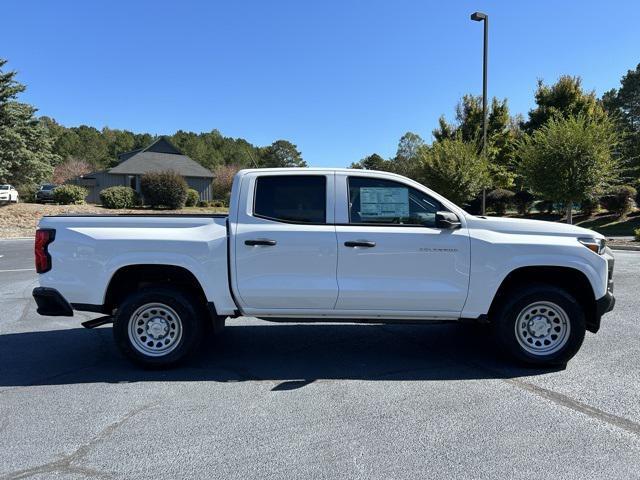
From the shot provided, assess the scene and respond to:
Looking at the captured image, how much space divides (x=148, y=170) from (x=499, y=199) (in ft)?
102

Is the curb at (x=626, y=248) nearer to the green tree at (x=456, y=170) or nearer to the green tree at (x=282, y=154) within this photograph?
the green tree at (x=456, y=170)

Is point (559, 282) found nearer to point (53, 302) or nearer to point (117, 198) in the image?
point (53, 302)

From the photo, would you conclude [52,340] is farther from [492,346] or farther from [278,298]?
[492,346]

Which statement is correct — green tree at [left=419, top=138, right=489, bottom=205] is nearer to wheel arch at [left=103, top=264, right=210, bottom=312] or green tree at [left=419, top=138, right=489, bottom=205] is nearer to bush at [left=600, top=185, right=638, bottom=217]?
bush at [left=600, top=185, right=638, bottom=217]

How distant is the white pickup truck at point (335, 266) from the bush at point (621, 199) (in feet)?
78.9

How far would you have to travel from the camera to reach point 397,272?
4668 mm

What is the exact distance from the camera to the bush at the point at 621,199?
2534 cm

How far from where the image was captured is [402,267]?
15.3 feet

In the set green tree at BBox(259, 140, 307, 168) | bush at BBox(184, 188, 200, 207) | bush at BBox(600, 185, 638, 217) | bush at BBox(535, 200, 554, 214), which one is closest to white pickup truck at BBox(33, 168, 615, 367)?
bush at BBox(600, 185, 638, 217)

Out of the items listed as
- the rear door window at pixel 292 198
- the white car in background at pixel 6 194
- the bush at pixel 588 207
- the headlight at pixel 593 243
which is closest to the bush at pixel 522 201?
the bush at pixel 588 207

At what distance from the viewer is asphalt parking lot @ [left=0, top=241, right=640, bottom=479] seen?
3123 millimetres

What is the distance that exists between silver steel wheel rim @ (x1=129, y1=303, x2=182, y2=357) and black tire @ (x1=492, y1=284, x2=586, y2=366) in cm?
319

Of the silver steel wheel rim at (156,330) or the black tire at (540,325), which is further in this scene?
the silver steel wheel rim at (156,330)

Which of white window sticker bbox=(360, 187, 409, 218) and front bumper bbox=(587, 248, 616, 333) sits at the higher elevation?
white window sticker bbox=(360, 187, 409, 218)
